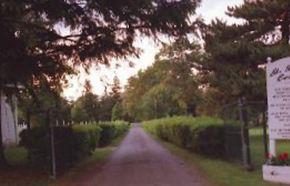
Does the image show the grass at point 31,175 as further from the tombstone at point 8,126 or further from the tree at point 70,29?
the tombstone at point 8,126

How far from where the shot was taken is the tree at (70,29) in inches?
721

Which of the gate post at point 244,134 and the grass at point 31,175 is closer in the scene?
the grass at point 31,175

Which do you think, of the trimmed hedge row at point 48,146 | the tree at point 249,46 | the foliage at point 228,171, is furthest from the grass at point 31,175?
the tree at point 249,46

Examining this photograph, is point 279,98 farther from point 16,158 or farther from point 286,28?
point 286,28

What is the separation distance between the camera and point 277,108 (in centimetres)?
1495

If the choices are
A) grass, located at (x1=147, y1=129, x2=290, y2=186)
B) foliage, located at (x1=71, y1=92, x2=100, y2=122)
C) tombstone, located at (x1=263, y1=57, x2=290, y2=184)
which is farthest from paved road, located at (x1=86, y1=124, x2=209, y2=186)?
foliage, located at (x1=71, y1=92, x2=100, y2=122)

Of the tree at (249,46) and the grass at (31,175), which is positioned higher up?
the tree at (249,46)

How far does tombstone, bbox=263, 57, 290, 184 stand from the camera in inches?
573

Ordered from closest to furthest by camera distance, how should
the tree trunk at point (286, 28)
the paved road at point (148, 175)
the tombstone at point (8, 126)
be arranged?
the paved road at point (148, 175) < the tree trunk at point (286, 28) < the tombstone at point (8, 126)

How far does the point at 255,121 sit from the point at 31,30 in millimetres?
10468

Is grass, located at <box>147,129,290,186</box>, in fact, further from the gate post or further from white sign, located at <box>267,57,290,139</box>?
white sign, located at <box>267,57,290,139</box>

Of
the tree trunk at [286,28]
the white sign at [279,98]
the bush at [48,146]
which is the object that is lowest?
the bush at [48,146]

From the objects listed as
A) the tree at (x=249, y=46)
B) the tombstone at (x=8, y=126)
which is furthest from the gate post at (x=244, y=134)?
the tombstone at (x=8, y=126)

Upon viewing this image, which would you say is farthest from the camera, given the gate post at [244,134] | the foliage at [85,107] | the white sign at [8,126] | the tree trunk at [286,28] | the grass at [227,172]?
the foliage at [85,107]
